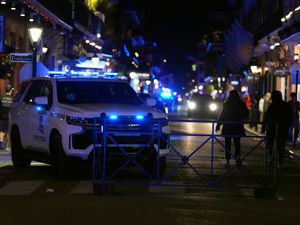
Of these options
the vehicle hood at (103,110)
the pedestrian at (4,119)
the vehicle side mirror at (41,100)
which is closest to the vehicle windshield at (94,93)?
the vehicle side mirror at (41,100)

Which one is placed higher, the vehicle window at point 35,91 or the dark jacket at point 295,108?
the vehicle window at point 35,91

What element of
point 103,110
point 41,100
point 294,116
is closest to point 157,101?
point 294,116

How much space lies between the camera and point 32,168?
14.3 metres

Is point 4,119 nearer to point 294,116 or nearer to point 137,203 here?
point 137,203

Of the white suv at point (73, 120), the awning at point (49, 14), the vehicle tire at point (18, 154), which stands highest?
the awning at point (49, 14)

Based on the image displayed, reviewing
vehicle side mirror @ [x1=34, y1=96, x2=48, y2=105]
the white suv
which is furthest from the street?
vehicle side mirror @ [x1=34, y1=96, x2=48, y2=105]

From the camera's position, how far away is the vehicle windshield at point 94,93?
13.0 m

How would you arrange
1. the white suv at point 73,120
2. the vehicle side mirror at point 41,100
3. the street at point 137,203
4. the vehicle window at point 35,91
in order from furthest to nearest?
the vehicle window at point 35,91, the vehicle side mirror at point 41,100, the white suv at point 73,120, the street at point 137,203

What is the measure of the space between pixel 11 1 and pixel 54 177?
34.4 ft

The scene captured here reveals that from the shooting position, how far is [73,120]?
39.1ft

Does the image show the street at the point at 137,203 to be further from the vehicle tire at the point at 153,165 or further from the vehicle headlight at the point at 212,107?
the vehicle headlight at the point at 212,107

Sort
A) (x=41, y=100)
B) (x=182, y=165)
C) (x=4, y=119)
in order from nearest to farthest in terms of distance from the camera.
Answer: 1. (x=41, y=100)
2. (x=182, y=165)
3. (x=4, y=119)

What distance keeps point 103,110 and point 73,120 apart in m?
0.57

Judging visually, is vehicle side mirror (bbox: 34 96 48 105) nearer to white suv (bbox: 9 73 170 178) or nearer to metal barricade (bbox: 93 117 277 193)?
white suv (bbox: 9 73 170 178)
